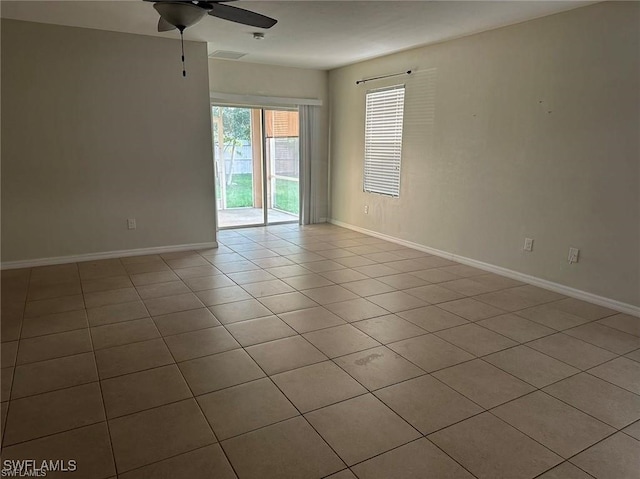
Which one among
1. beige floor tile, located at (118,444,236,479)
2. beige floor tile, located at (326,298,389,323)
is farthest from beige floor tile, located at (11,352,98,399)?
beige floor tile, located at (326,298,389,323)

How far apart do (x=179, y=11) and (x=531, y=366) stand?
3.05m

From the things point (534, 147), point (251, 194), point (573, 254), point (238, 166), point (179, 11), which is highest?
point (179, 11)

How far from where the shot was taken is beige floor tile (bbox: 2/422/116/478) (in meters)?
1.71

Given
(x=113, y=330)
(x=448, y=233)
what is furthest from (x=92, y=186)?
(x=448, y=233)

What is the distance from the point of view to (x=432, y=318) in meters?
3.23

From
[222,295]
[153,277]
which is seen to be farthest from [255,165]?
[222,295]

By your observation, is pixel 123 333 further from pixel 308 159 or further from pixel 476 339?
pixel 308 159

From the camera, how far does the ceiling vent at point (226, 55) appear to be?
17.2 ft

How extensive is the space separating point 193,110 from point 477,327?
390 cm

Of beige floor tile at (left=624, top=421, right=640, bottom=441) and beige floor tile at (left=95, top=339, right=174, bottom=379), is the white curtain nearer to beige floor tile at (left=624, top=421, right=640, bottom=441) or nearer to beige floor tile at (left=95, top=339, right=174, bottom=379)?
beige floor tile at (left=95, top=339, right=174, bottom=379)

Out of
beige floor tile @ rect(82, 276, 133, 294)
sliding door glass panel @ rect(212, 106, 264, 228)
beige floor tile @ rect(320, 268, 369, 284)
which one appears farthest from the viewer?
sliding door glass panel @ rect(212, 106, 264, 228)

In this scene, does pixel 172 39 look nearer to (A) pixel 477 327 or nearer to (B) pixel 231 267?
(B) pixel 231 267

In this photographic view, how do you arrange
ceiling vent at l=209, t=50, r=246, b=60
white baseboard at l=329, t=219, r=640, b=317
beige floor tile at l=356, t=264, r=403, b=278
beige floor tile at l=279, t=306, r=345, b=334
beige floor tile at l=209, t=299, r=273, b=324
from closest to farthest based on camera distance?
beige floor tile at l=279, t=306, r=345, b=334, beige floor tile at l=209, t=299, r=273, b=324, white baseboard at l=329, t=219, r=640, b=317, beige floor tile at l=356, t=264, r=403, b=278, ceiling vent at l=209, t=50, r=246, b=60

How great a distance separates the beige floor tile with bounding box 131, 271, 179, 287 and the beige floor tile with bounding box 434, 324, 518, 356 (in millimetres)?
2583
